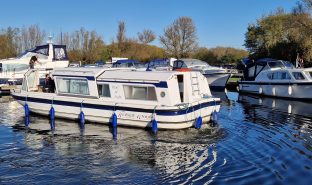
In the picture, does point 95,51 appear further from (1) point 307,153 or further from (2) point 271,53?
(1) point 307,153

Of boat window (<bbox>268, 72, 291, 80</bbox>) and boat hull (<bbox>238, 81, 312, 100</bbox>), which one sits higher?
boat window (<bbox>268, 72, 291, 80</bbox>)

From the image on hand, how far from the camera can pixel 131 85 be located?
17312mm

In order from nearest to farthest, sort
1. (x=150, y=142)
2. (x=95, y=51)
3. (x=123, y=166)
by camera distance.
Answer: (x=123, y=166), (x=150, y=142), (x=95, y=51)

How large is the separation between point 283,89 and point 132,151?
65.6 ft

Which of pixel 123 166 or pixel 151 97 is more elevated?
pixel 151 97

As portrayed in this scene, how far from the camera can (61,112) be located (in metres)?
19.0

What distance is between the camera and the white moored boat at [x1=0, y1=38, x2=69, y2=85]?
37.9 meters

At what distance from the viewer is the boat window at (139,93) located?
1694 centimetres

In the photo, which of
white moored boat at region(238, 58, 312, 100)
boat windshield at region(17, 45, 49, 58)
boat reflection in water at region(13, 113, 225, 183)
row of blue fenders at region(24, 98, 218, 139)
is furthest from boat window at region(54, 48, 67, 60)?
boat reflection in water at region(13, 113, 225, 183)

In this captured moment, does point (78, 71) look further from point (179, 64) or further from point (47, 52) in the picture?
point (47, 52)

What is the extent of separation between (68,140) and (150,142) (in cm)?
320

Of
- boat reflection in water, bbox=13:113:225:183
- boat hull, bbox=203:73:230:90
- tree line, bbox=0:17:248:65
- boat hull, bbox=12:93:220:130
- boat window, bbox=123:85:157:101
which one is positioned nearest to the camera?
boat reflection in water, bbox=13:113:225:183

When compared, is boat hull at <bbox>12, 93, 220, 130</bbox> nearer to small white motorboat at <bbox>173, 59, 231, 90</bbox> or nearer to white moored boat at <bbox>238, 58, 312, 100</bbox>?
white moored boat at <bbox>238, 58, 312, 100</bbox>

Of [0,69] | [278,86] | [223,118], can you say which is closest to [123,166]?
[223,118]
